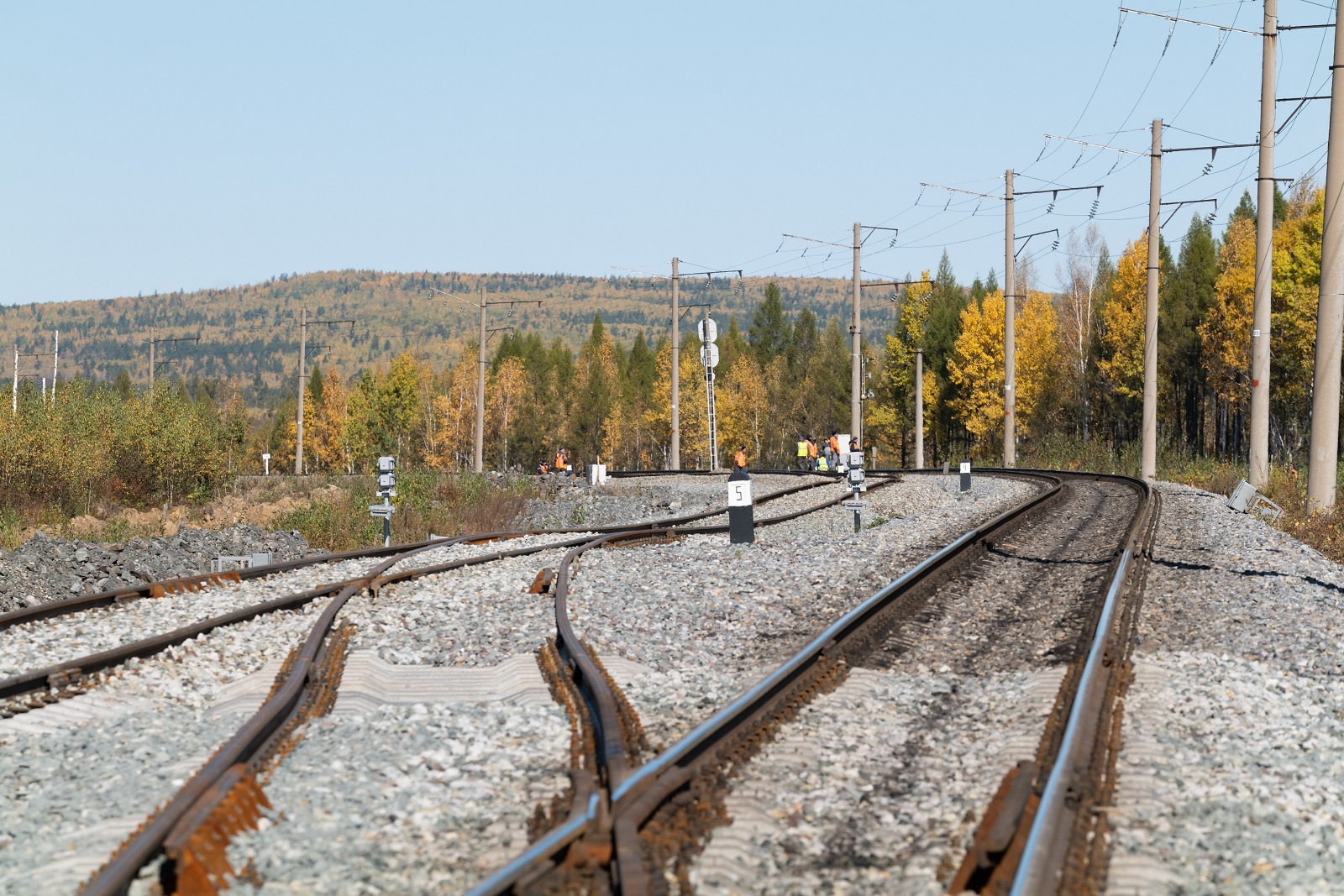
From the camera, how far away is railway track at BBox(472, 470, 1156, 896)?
443cm

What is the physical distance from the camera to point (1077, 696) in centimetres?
688

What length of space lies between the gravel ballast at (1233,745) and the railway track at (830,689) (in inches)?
7.1

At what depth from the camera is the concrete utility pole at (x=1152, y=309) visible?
35188mm

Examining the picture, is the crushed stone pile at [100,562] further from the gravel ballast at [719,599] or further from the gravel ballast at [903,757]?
the gravel ballast at [903,757]

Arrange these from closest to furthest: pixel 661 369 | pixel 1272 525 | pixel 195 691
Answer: pixel 195 691, pixel 1272 525, pixel 661 369

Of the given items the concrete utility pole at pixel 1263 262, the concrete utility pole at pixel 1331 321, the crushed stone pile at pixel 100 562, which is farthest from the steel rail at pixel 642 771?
the concrete utility pole at pixel 1263 262

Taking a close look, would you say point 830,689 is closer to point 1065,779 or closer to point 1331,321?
point 1065,779

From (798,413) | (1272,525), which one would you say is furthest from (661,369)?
(1272,525)

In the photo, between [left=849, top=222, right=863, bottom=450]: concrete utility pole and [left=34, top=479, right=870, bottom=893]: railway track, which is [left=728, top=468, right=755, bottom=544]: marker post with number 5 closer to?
[left=34, top=479, right=870, bottom=893]: railway track

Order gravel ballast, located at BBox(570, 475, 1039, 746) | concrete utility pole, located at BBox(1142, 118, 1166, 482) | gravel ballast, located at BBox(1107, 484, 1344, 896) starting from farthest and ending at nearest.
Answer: concrete utility pole, located at BBox(1142, 118, 1166, 482) < gravel ballast, located at BBox(570, 475, 1039, 746) < gravel ballast, located at BBox(1107, 484, 1344, 896)

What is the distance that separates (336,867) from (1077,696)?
13.7 feet

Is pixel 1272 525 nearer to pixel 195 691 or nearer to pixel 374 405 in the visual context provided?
pixel 195 691

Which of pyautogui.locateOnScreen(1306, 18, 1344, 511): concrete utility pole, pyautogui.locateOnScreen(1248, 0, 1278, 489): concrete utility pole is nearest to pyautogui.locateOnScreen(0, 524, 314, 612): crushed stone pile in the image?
pyautogui.locateOnScreen(1306, 18, 1344, 511): concrete utility pole

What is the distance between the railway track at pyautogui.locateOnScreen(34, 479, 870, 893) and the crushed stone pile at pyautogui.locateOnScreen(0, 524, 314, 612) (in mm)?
4283
